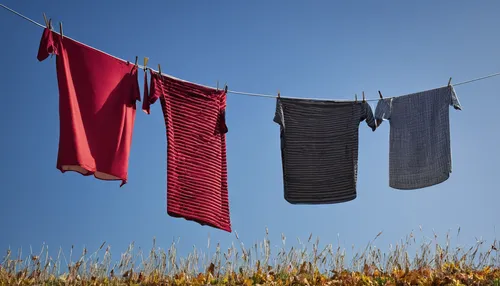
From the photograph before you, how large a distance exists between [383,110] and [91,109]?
4.37 m

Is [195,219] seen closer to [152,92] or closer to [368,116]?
[152,92]

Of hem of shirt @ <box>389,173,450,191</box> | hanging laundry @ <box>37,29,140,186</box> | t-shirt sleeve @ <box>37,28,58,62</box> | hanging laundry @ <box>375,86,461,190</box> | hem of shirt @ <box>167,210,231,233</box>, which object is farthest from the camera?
hanging laundry @ <box>375,86,461,190</box>

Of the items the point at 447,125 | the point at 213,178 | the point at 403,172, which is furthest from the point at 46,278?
the point at 447,125

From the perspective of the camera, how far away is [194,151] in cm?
822

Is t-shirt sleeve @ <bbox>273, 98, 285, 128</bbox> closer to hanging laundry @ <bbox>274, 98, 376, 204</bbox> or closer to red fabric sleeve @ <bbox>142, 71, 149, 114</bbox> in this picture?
hanging laundry @ <bbox>274, 98, 376, 204</bbox>

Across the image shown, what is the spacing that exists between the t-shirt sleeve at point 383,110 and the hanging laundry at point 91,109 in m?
3.71

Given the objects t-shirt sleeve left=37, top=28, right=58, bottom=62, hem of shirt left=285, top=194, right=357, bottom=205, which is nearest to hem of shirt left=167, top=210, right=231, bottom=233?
hem of shirt left=285, top=194, right=357, bottom=205

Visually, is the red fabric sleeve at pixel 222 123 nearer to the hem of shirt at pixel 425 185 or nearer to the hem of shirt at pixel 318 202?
the hem of shirt at pixel 318 202

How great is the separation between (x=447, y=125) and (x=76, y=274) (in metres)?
5.49

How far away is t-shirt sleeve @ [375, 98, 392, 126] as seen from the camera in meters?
9.70

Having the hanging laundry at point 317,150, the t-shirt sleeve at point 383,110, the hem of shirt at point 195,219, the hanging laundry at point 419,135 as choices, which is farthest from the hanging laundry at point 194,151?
the hanging laundry at point 419,135

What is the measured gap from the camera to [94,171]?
7.41m

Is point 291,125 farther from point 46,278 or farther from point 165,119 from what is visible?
point 46,278

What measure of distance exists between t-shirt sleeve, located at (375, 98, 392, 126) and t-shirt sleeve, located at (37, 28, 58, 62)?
4.71 meters
